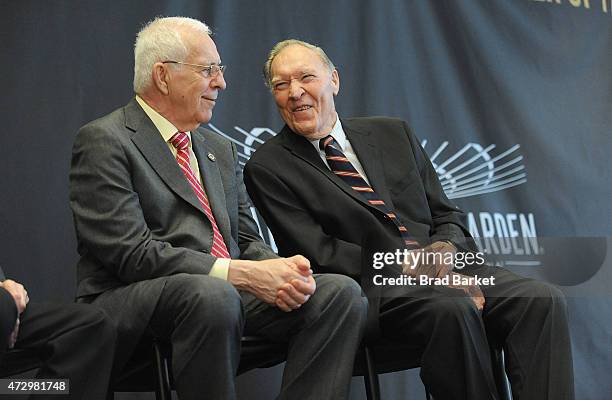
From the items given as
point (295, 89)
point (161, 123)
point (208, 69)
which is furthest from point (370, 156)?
point (161, 123)

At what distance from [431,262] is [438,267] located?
5cm

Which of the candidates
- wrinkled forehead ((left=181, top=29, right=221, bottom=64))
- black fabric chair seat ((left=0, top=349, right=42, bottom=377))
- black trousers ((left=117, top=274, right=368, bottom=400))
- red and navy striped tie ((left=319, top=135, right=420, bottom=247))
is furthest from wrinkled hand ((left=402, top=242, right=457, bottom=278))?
black fabric chair seat ((left=0, top=349, right=42, bottom=377))

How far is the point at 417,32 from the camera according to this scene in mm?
4570

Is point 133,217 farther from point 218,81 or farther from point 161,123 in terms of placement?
point 218,81

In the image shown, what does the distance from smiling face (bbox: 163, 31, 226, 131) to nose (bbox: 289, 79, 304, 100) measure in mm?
399

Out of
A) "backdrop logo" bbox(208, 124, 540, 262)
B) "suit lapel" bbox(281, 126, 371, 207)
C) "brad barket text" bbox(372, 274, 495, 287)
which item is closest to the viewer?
"brad barket text" bbox(372, 274, 495, 287)

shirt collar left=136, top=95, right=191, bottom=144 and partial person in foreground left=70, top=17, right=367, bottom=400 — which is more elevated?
shirt collar left=136, top=95, right=191, bottom=144

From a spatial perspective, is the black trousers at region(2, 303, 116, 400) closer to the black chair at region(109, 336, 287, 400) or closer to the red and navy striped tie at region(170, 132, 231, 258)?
the black chair at region(109, 336, 287, 400)

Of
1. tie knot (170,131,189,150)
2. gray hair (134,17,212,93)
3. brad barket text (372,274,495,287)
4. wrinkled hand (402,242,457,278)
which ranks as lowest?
brad barket text (372,274,495,287)

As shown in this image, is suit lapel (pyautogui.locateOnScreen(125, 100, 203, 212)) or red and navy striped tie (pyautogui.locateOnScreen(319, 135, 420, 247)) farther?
red and navy striped tie (pyautogui.locateOnScreen(319, 135, 420, 247))

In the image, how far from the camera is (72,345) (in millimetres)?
2584

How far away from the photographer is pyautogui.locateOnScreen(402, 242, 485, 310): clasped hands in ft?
10.1

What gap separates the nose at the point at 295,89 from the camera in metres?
3.56

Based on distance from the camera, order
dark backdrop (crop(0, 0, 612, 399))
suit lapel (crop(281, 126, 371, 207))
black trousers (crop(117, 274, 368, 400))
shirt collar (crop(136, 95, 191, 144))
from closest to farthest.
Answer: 1. black trousers (crop(117, 274, 368, 400))
2. shirt collar (crop(136, 95, 191, 144))
3. suit lapel (crop(281, 126, 371, 207))
4. dark backdrop (crop(0, 0, 612, 399))
